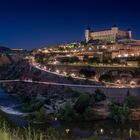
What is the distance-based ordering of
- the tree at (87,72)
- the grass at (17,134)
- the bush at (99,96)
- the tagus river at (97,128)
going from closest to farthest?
the grass at (17,134), the tagus river at (97,128), the bush at (99,96), the tree at (87,72)

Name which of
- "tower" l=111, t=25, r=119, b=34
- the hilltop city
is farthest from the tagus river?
"tower" l=111, t=25, r=119, b=34

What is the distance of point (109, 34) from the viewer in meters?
66.1

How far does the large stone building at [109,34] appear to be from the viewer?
2540 inches

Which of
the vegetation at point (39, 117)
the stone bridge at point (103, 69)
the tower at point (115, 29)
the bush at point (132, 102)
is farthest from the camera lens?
the tower at point (115, 29)

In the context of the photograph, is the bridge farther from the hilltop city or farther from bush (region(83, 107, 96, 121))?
bush (region(83, 107, 96, 121))

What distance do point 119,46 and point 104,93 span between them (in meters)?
25.9

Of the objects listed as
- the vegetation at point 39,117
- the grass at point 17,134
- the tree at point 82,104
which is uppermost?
the grass at point 17,134

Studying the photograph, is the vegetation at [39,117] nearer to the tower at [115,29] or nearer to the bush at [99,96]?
the bush at [99,96]

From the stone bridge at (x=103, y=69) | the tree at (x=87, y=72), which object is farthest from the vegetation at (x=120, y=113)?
the tree at (x=87, y=72)

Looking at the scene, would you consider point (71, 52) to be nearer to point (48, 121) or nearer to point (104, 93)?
point (104, 93)

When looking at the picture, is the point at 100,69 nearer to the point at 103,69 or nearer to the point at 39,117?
the point at 103,69

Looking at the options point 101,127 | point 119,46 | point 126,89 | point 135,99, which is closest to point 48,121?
point 101,127

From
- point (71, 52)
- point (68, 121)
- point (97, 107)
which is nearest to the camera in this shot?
point (68, 121)

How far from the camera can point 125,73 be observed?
33.2m
